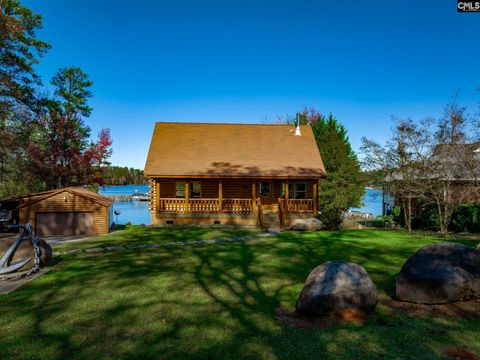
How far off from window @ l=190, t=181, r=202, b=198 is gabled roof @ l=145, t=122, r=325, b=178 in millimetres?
1996

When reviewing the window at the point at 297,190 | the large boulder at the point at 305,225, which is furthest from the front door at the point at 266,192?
the large boulder at the point at 305,225

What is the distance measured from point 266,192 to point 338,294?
62.3ft

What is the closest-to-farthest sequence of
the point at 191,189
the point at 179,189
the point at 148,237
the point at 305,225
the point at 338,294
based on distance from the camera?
the point at 338,294
the point at 148,237
the point at 305,225
the point at 179,189
the point at 191,189

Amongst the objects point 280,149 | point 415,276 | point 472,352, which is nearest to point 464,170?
point 280,149

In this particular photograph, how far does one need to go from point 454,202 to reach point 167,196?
64.9ft

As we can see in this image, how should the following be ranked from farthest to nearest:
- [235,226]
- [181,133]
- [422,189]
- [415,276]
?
[181,133]
[235,226]
[422,189]
[415,276]

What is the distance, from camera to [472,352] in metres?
4.80

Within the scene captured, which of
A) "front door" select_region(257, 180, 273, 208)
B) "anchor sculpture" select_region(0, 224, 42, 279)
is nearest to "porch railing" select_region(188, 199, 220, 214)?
"front door" select_region(257, 180, 273, 208)

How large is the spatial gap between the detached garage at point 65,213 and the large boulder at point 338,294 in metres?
15.4

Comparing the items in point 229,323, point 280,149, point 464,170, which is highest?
point 280,149

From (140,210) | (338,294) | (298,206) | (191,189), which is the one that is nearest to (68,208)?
(191,189)

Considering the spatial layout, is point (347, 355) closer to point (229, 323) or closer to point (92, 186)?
point (229, 323)

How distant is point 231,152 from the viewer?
82.7 feet

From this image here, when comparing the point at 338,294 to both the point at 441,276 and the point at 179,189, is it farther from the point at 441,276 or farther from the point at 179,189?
the point at 179,189
